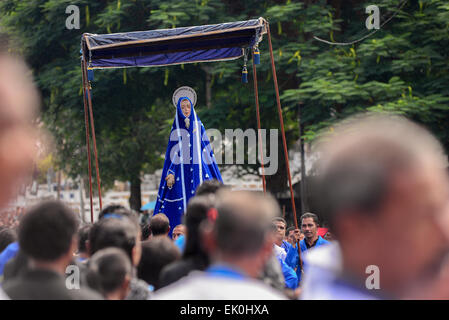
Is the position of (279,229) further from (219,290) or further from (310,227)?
Result: (219,290)

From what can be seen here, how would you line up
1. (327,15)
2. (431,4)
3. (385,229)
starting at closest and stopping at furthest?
(385,229) → (431,4) → (327,15)

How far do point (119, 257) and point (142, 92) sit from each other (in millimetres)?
12184

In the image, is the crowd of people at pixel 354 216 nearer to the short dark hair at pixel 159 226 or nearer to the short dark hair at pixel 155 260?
the short dark hair at pixel 155 260

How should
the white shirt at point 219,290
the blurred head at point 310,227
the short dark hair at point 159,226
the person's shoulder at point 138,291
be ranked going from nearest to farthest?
the white shirt at point 219,290 < the person's shoulder at point 138,291 < the short dark hair at point 159,226 < the blurred head at point 310,227

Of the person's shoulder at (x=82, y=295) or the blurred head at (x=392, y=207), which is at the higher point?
the blurred head at (x=392, y=207)

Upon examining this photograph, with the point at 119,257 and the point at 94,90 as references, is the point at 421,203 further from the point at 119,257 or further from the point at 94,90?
the point at 94,90

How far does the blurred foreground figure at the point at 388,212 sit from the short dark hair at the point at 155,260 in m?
2.58

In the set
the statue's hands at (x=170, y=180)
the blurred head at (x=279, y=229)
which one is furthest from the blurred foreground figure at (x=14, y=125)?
the statue's hands at (x=170, y=180)

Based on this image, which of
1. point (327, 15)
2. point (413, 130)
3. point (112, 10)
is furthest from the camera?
point (112, 10)

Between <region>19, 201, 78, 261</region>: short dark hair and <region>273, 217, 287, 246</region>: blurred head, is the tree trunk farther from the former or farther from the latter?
<region>19, 201, 78, 261</region>: short dark hair

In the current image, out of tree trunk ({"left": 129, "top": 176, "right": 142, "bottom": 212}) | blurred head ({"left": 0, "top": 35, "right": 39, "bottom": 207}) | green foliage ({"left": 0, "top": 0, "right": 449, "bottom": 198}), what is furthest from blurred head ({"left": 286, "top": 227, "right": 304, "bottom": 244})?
tree trunk ({"left": 129, "top": 176, "right": 142, "bottom": 212})

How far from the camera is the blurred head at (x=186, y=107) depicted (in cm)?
830

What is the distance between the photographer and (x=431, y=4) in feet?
37.9
